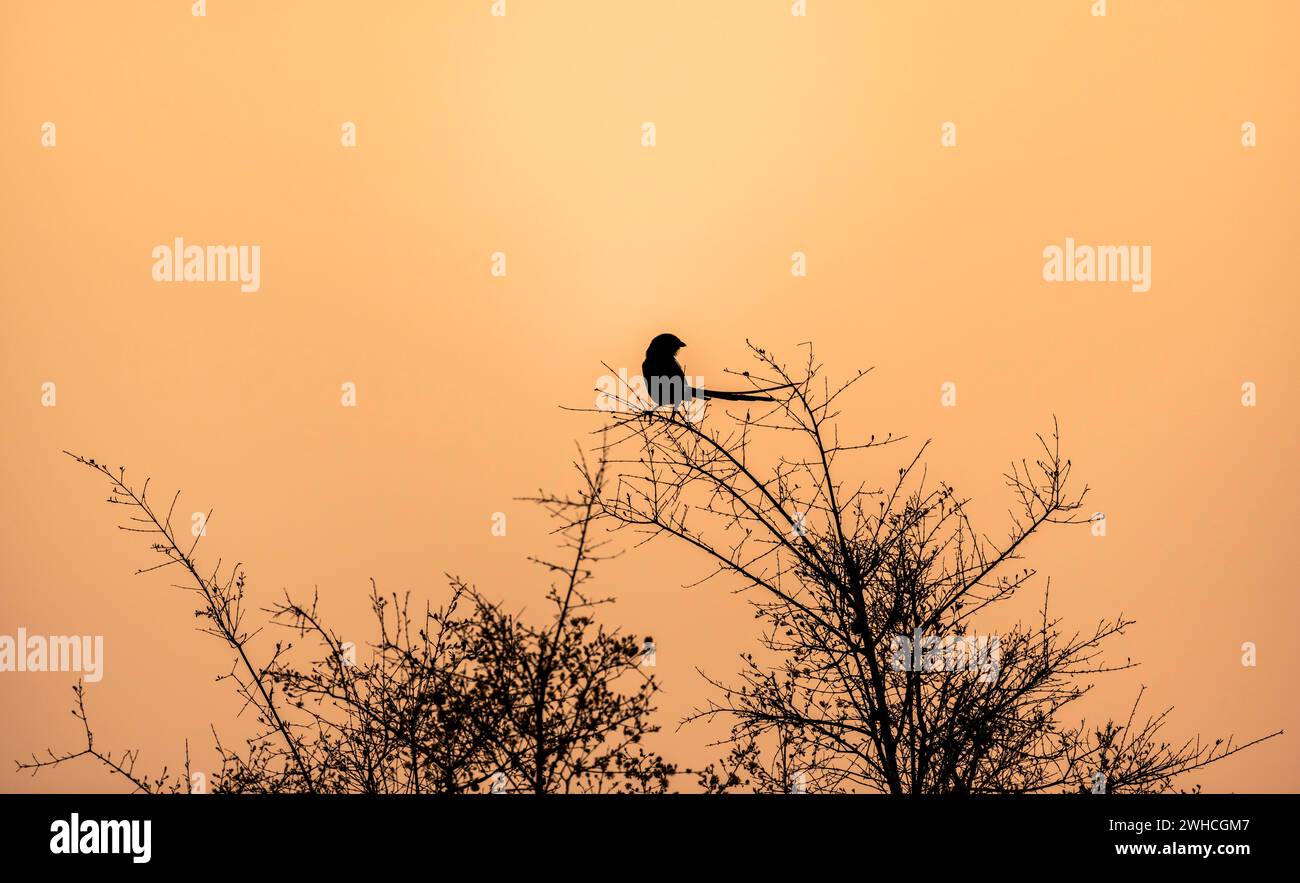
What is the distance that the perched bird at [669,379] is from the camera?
986 centimetres

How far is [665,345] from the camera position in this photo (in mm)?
11281

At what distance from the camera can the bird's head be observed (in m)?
11.2
